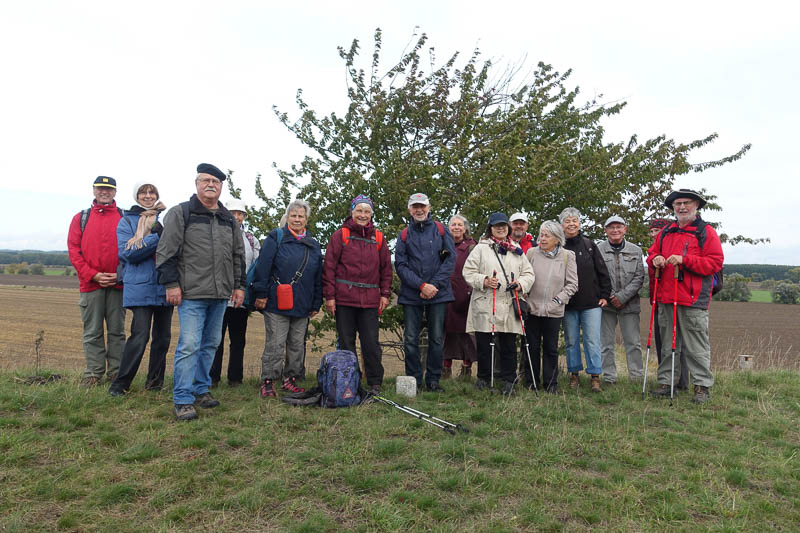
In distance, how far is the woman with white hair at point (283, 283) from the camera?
594 cm

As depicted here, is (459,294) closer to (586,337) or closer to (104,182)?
(586,337)

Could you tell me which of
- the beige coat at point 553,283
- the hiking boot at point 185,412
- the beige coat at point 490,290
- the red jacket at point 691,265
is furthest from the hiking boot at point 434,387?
the red jacket at point 691,265

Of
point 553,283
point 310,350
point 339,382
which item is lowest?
point 310,350

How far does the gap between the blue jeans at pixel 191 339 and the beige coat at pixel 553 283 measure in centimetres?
371

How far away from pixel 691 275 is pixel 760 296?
62.1 m

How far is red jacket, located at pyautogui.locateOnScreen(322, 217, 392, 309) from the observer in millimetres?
6109

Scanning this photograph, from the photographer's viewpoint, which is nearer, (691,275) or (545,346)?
(691,275)

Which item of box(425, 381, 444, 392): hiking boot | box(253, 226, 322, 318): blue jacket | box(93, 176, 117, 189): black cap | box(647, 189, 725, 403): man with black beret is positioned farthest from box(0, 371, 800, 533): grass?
box(93, 176, 117, 189): black cap

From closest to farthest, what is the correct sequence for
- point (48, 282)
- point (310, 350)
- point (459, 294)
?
1. point (459, 294)
2. point (310, 350)
3. point (48, 282)

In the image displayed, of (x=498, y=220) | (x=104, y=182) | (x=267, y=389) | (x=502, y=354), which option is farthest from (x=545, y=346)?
(x=104, y=182)

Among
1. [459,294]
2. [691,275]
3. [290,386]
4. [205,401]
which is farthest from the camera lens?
[459,294]

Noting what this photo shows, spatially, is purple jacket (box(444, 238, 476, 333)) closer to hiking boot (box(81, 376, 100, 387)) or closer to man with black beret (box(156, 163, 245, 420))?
man with black beret (box(156, 163, 245, 420))

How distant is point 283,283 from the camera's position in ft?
19.7

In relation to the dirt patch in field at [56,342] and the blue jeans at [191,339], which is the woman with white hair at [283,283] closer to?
the blue jeans at [191,339]
